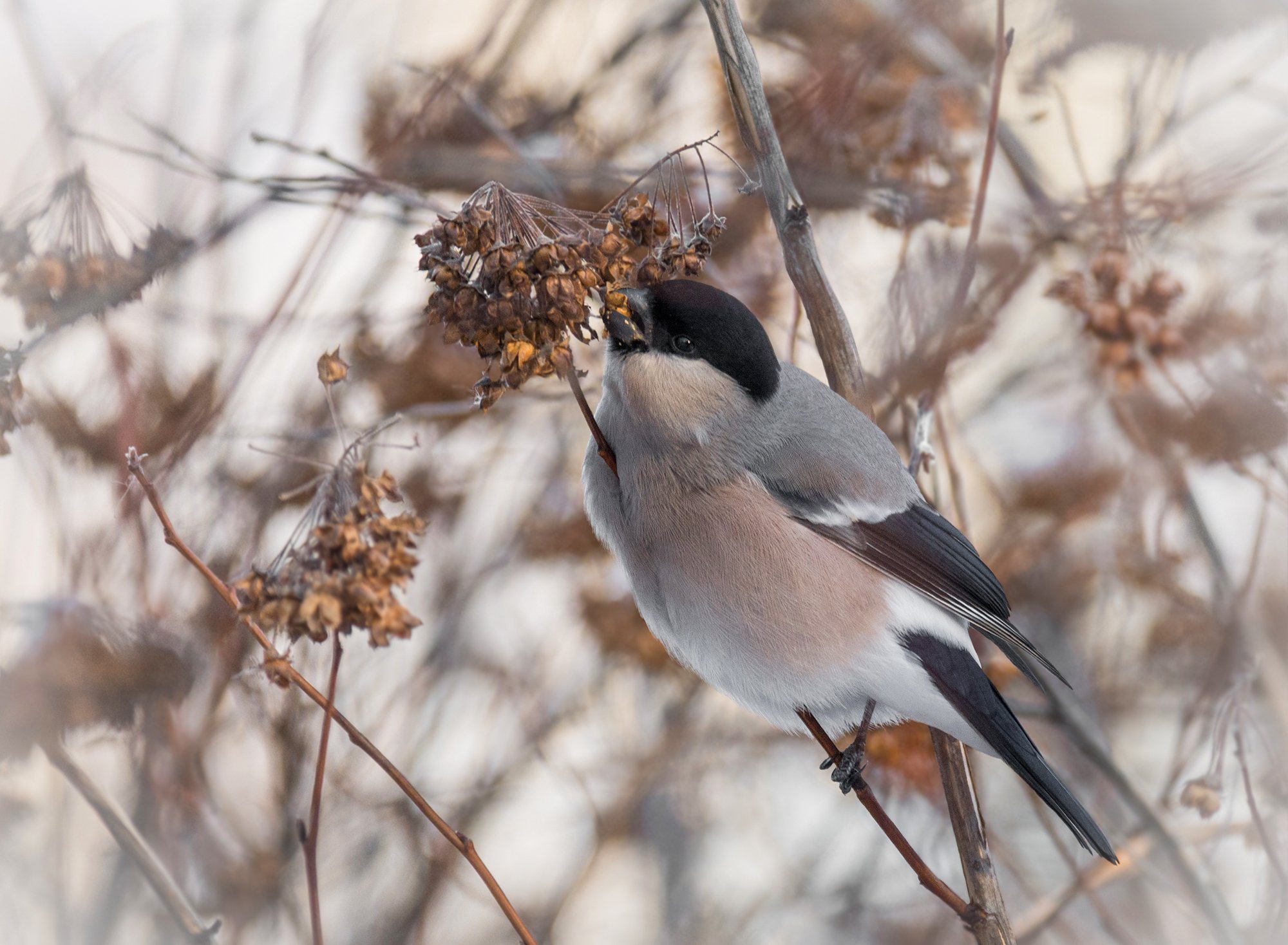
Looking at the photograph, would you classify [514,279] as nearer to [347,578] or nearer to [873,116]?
[347,578]

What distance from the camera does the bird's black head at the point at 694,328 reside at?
93 centimetres

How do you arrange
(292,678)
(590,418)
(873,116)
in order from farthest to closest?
(873,116) → (590,418) → (292,678)

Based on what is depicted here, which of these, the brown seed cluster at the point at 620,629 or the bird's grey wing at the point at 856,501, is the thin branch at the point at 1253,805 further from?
the brown seed cluster at the point at 620,629

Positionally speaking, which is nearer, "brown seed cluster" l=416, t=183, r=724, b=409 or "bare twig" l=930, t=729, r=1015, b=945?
"brown seed cluster" l=416, t=183, r=724, b=409

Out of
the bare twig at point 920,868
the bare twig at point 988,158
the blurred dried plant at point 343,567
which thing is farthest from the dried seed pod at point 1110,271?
the blurred dried plant at point 343,567

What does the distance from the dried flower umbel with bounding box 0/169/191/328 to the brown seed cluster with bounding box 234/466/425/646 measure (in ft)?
1.83

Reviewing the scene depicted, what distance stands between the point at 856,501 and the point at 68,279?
2.92 ft

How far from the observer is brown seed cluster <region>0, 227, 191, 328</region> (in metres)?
1.03

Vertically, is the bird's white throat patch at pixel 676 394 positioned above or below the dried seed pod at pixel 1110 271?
below

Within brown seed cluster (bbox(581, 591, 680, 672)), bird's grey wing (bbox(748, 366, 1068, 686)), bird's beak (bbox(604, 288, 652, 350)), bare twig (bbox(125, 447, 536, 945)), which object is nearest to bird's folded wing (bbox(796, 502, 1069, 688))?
bird's grey wing (bbox(748, 366, 1068, 686))

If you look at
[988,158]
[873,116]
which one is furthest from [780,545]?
[873,116]

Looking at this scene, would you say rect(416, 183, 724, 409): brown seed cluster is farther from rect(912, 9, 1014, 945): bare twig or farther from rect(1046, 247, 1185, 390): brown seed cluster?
rect(1046, 247, 1185, 390): brown seed cluster

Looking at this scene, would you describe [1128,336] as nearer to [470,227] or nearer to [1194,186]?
[1194,186]

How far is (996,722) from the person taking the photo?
0.94m
